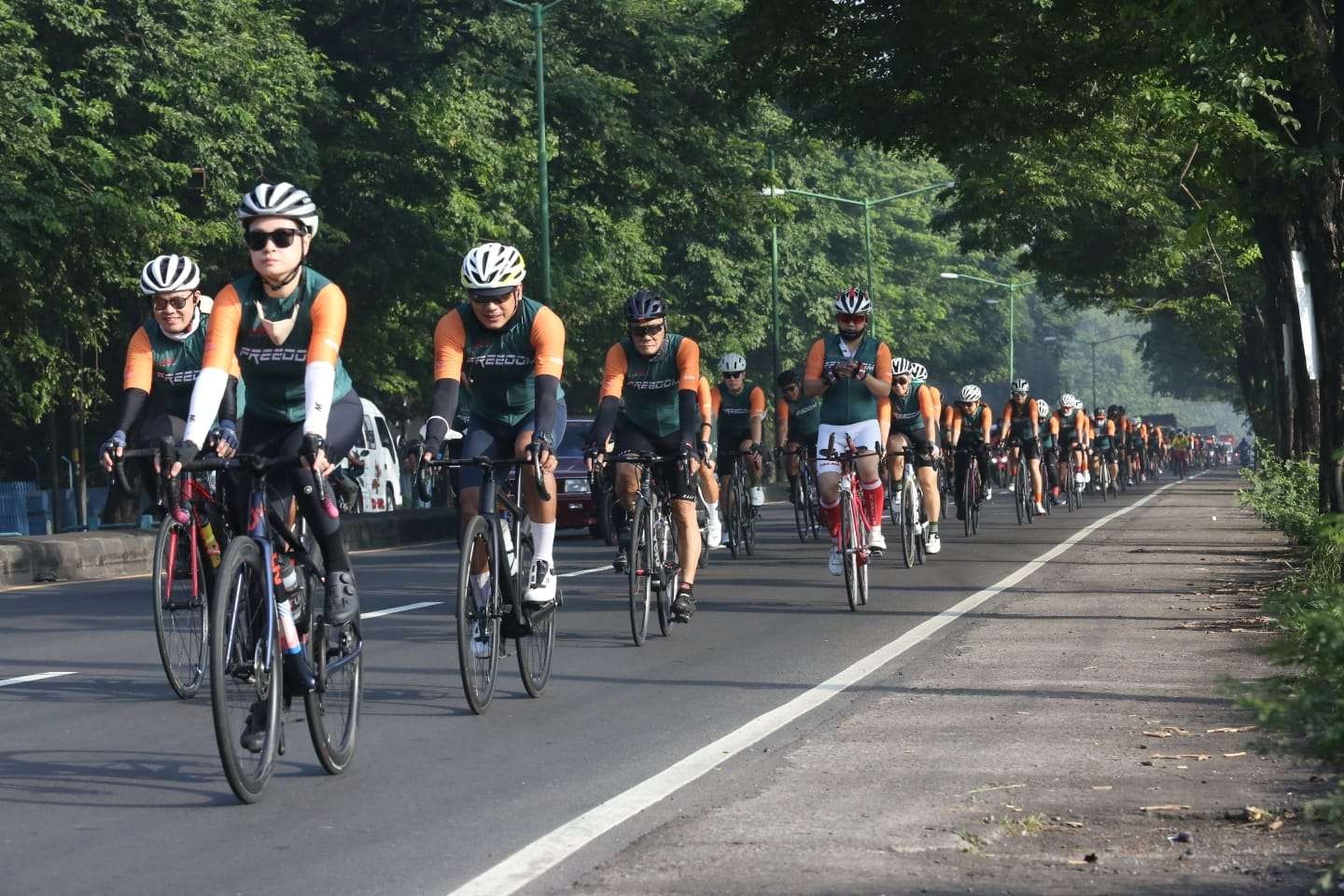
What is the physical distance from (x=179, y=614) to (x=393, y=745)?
1945 millimetres

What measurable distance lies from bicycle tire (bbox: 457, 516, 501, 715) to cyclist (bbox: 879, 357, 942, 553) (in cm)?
954

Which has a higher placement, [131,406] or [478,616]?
[131,406]

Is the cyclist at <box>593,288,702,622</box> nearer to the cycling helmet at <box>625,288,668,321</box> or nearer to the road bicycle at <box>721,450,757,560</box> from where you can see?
the cycling helmet at <box>625,288,668,321</box>

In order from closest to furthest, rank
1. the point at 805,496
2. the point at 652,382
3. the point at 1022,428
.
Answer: the point at 652,382
the point at 805,496
the point at 1022,428

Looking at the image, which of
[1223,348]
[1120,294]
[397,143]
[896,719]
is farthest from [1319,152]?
[1223,348]

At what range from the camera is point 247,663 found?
689 cm

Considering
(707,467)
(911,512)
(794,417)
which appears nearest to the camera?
(707,467)

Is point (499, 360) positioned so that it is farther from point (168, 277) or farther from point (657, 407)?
point (657, 407)

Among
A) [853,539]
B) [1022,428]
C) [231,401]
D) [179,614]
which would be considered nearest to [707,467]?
[853,539]

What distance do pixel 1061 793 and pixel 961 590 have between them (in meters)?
8.92

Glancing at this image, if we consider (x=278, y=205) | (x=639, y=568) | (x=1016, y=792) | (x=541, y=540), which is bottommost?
(x=1016, y=792)

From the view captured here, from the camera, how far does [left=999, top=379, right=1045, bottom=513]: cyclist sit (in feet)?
90.6

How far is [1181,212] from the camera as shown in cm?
3719

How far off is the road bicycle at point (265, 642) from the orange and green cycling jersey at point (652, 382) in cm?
501
